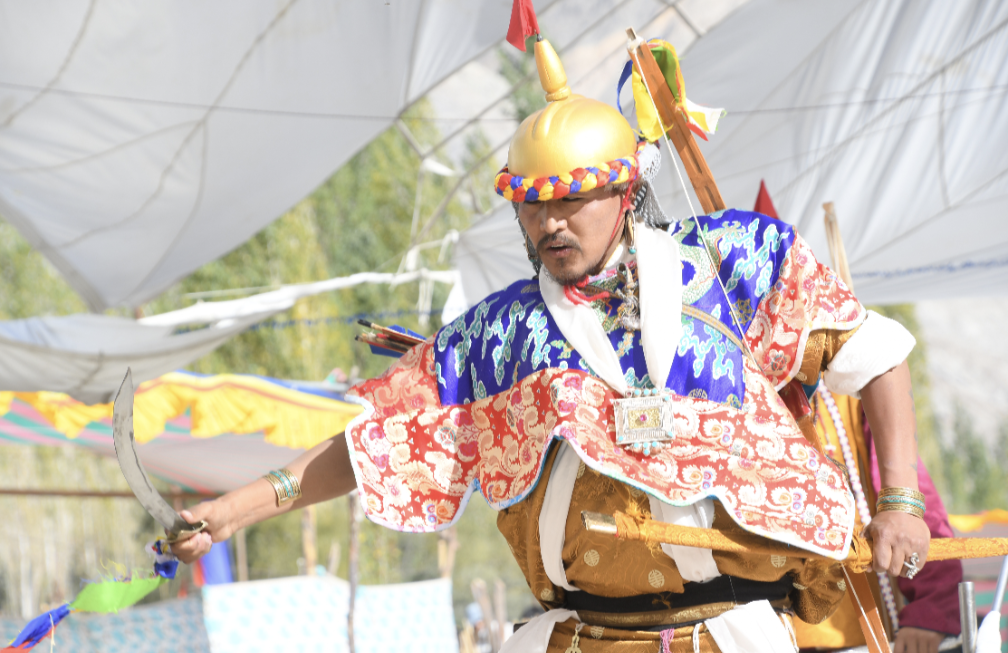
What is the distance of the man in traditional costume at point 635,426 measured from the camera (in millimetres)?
1758

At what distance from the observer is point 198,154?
4434 millimetres

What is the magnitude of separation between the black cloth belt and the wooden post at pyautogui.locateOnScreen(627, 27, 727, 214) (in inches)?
31.6

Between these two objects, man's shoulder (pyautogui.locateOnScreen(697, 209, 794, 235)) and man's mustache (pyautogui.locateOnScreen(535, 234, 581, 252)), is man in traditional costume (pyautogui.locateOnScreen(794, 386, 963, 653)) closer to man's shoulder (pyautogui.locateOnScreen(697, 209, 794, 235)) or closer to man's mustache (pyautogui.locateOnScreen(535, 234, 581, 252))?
man's shoulder (pyautogui.locateOnScreen(697, 209, 794, 235))

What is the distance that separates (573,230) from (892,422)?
2.27 feet

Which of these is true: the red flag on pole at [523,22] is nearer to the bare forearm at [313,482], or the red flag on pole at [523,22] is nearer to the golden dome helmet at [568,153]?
the golden dome helmet at [568,153]

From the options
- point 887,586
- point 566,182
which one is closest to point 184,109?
point 566,182

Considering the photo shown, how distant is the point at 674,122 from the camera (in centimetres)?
217

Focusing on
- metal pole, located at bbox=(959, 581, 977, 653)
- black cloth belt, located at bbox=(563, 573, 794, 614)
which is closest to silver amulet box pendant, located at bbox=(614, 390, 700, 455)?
black cloth belt, located at bbox=(563, 573, 794, 614)

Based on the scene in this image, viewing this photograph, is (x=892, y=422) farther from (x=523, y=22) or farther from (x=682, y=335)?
(x=523, y=22)

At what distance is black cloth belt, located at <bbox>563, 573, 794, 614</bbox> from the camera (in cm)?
181

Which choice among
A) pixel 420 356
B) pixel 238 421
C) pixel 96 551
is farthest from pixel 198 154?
pixel 96 551

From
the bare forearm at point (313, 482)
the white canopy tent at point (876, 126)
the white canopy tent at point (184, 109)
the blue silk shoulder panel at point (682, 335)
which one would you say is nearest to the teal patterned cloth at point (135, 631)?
the white canopy tent at point (184, 109)

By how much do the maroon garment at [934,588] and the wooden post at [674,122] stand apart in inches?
40.2

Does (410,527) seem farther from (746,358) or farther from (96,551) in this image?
(96,551)
